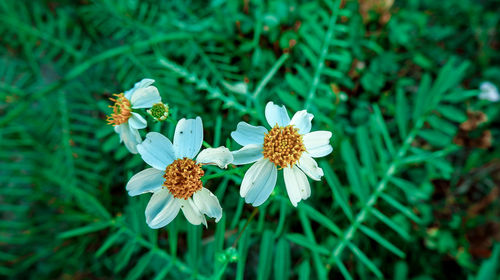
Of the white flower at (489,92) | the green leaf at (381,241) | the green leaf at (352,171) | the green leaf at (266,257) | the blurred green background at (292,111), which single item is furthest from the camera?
the white flower at (489,92)

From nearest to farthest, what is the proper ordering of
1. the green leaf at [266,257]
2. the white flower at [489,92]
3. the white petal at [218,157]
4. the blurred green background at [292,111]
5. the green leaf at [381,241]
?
1. the white petal at [218,157]
2. the green leaf at [266,257]
3. the green leaf at [381,241]
4. the blurred green background at [292,111]
5. the white flower at [489,92]

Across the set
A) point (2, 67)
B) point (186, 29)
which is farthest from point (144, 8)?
point (2, 67)

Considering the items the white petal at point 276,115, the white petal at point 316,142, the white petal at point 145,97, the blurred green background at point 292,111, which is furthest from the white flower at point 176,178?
the blurred green background at point 292,111

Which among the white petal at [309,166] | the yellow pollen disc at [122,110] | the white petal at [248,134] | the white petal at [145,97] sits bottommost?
the white petal at [309,166]

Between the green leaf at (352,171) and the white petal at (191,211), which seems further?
the green leaf at (352,171)

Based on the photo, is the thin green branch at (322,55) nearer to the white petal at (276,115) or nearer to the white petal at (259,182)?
the white petal at (276,115)

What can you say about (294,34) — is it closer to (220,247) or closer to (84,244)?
(220,247)

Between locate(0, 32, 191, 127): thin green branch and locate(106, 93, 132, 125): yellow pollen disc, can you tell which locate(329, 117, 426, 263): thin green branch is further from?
locate(0, 32, 191, 127): thin green branch

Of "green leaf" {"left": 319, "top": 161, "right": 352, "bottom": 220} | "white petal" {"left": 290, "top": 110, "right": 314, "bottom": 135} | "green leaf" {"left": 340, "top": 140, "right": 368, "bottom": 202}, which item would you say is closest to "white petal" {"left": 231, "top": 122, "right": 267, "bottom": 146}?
"white petal" {"left": 290, "top": 110, "right": 314, "bottom": 135}
